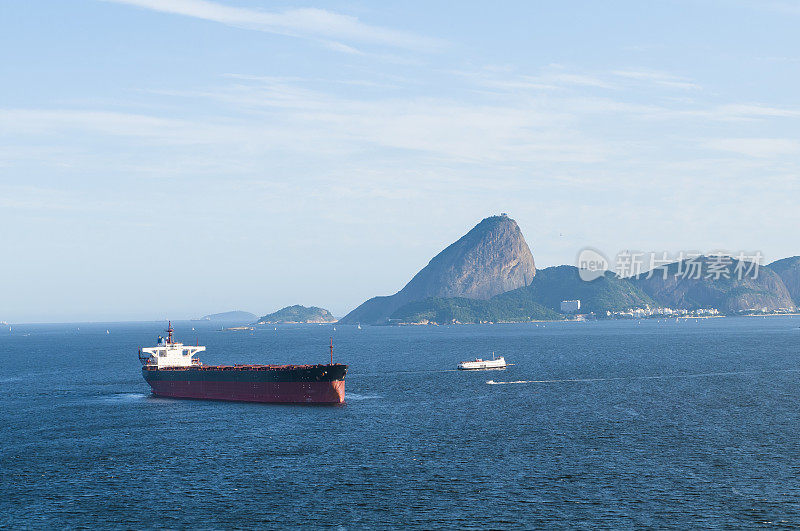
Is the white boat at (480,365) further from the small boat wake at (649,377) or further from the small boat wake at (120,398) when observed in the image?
the small boat wake at (120,398)

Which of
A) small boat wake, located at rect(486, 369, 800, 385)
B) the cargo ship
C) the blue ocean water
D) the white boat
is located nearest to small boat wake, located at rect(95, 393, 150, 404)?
the blue ocean water

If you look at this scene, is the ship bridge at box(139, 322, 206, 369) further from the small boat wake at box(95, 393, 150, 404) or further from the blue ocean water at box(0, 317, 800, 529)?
the blue ocean water at box(0, 317, 800, 529)

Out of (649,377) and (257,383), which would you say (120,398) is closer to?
(257,383)

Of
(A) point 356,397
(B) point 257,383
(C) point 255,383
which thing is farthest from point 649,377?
(C) point 255,383

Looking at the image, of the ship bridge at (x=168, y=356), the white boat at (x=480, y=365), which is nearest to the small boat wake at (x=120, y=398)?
the ship bridge at (x=168, y=356)

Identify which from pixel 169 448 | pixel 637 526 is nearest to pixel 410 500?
pixel 637 526
